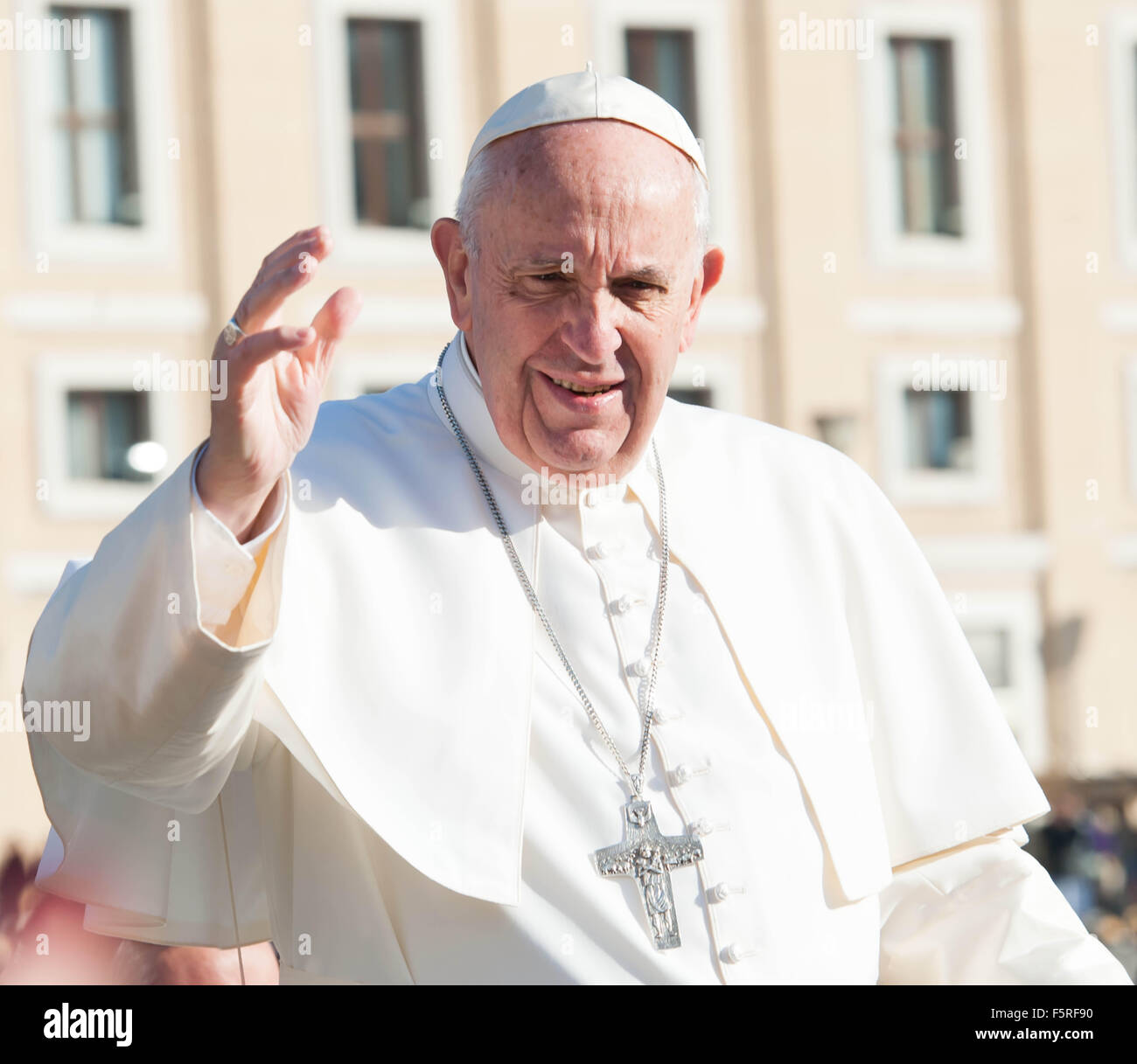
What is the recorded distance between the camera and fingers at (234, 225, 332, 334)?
6.90 feet

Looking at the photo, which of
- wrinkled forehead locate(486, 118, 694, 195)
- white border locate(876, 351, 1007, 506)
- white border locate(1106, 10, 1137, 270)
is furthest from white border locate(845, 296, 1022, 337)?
wrinkled forehead locate(486, 118, 694, 195)

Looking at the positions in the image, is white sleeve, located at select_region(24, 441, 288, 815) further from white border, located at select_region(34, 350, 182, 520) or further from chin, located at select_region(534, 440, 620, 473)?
white border, located at select_region(34, 350, 182, 520)

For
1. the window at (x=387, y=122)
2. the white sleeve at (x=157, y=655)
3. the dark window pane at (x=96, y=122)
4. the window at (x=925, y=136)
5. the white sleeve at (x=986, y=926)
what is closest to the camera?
the white sleeve at (x=157, y=655)

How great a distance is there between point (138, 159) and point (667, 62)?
16.6 feet

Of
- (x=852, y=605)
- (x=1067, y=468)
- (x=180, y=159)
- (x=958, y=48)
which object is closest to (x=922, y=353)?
(x=1067, y=468)

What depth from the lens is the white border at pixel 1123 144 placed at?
1909 cm

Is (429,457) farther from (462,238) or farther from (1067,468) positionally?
(1067,468)


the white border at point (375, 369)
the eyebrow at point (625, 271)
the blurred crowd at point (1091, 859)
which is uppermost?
the white border at point (375, 369)

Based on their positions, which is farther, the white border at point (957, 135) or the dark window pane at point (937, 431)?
the dark window pane at point (937, 431)

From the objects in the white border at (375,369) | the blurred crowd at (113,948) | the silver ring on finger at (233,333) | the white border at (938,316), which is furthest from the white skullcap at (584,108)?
the white border at (938,316)

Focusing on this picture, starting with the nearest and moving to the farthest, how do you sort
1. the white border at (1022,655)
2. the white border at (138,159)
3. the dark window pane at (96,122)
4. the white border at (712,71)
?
the white border at (138,159)
the dark window pane at (96,122)
the white border at (712,71)
the white border at (1022,655)

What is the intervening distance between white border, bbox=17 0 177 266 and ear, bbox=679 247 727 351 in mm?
14331

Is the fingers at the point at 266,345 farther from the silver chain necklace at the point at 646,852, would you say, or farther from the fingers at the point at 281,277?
the silver chain necklace at the point at 646,852
